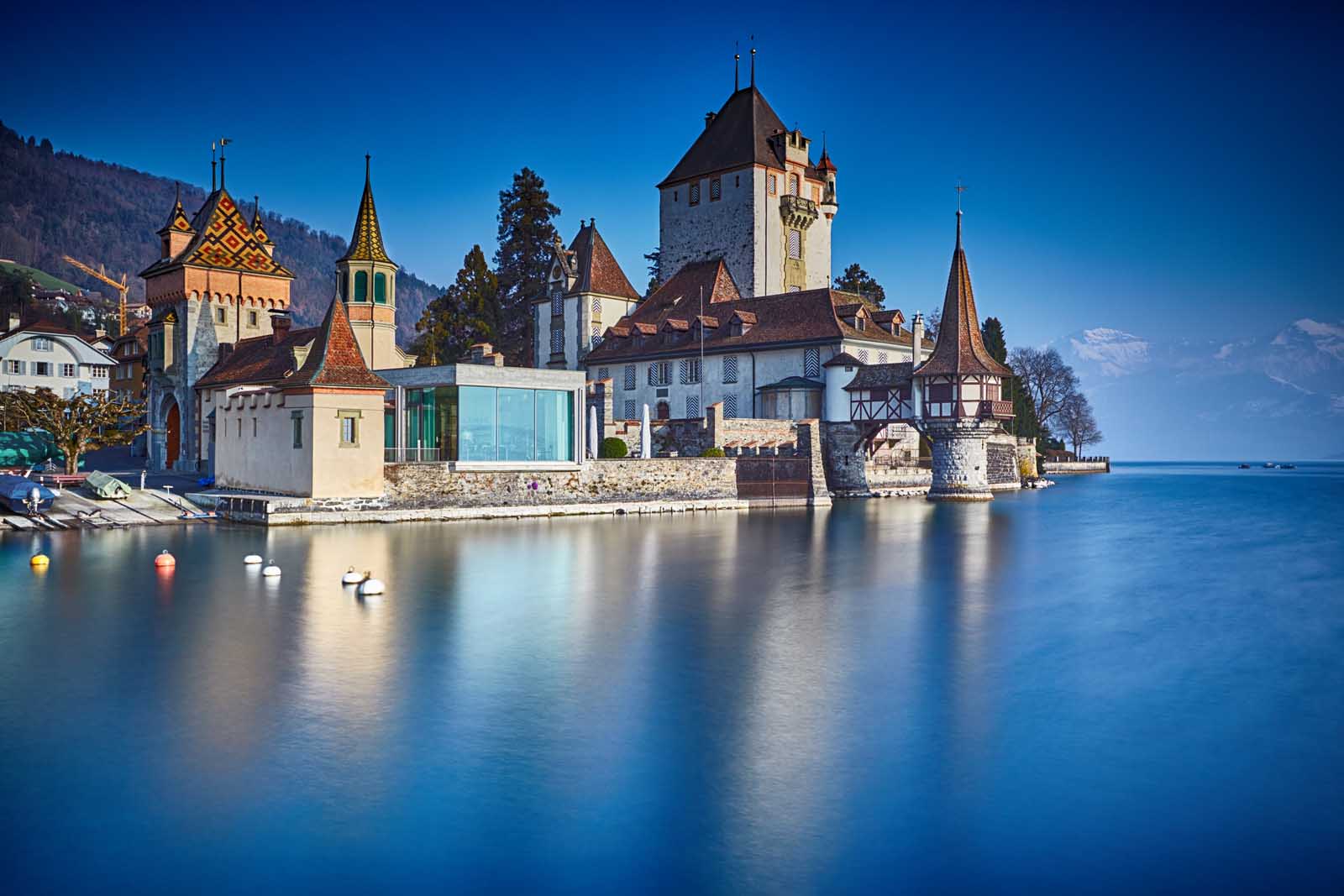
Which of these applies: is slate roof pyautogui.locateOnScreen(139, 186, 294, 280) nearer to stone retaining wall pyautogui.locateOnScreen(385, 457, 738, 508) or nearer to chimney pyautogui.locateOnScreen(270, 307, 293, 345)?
chimney pyautogui.locateOnScreen(270, 307, 293, 345)

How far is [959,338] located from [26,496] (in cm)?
3473

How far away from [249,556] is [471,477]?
12.5m

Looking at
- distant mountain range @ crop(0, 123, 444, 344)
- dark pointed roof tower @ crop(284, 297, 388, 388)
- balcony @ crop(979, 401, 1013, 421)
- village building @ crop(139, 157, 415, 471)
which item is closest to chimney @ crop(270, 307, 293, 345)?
village building @ crop(139, 157, 415, 471)

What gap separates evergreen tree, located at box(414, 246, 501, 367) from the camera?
58875 millimetres

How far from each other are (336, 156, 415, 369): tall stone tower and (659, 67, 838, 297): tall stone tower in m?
22.3

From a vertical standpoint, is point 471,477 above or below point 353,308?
below

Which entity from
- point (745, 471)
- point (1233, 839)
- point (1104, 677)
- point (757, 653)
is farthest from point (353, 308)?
point (1233, 839)

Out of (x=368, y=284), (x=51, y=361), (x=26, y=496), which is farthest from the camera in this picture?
(x=51, y=361)

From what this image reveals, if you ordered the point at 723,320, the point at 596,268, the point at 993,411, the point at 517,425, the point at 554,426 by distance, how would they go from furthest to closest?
the point at 596,268 < the point at 723,320 < the point at 993,411 < the point at 554,426 < the point at 517,425

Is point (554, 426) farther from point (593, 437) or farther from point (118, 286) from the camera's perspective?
point (118, 286)

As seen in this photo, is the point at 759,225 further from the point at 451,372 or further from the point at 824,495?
the point at 451,372

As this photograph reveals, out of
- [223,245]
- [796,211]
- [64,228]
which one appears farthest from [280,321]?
[64,228]

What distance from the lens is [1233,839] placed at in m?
8.20

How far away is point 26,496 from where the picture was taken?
29922 mm
